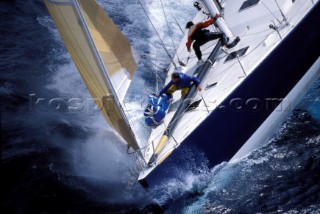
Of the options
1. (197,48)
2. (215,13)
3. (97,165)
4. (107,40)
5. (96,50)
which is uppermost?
(96,50)

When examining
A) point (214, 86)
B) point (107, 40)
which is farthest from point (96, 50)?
point (214, 86)

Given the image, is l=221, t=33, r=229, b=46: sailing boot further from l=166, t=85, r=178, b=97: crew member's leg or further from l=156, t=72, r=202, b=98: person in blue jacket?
l=166, t=85, r=178, b=97: crew member's leg

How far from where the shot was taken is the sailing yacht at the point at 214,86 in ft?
15.4

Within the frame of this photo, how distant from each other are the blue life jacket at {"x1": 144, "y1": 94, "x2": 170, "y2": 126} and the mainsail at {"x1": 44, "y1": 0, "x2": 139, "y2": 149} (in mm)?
941

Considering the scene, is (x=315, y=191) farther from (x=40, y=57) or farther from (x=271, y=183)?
(x=40, y=57)

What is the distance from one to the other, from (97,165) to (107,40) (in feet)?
6.94

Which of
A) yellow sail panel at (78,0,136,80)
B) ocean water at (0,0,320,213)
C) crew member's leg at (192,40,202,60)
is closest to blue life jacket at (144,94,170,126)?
ocean water at (0,0,320,213)

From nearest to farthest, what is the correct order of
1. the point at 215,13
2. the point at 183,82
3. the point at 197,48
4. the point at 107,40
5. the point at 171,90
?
the point at 107,40 < the point at 183,82 < the point at 171,90 < the point at 215,13 < the point at 197,48

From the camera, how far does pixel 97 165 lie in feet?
19.7

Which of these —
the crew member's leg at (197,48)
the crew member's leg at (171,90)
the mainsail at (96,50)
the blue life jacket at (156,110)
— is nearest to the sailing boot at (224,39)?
the crew member's leg at (197,48)

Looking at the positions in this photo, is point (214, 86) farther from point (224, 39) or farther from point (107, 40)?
point (107, 40)

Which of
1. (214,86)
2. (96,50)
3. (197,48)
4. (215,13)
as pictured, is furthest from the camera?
(197,48)

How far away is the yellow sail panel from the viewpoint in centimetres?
492

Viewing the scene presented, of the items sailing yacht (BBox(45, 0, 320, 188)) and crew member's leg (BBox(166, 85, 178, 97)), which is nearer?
sailing yacht (BBox(45, 0, 320, 188))
